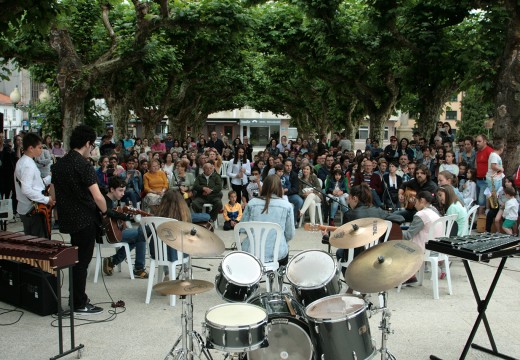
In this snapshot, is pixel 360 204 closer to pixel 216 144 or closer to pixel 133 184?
pixel 133 184

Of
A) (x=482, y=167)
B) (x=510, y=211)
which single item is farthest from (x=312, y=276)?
(x=482, y=167)

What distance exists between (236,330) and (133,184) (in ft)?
A: 27.9

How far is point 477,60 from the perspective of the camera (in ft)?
40.6

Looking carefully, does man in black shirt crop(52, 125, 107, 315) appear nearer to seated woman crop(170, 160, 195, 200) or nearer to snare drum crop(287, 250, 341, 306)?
snare drum crop(287, 250, 341, 306)

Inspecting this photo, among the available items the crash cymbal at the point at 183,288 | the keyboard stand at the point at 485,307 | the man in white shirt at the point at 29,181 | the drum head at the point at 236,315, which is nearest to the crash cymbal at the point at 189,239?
the crash cymbal at the point at 183,288

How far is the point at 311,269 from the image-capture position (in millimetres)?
5262

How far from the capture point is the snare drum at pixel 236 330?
12.8 feet

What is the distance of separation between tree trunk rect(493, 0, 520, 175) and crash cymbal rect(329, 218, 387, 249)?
6887 mm

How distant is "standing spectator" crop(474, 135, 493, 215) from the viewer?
1108cm

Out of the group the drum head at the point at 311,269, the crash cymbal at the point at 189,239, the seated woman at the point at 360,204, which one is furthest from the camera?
the seated woman at the point at 360,204

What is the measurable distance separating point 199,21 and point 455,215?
27.9ft

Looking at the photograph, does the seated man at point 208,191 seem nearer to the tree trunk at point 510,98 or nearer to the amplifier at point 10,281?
the amplifier at point 10,281

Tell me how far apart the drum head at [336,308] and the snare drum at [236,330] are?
44cm

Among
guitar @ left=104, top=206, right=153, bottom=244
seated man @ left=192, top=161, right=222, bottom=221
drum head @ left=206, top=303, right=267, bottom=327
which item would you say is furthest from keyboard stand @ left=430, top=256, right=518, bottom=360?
seated man @ left=192, top=161, right=222, bottom=221
